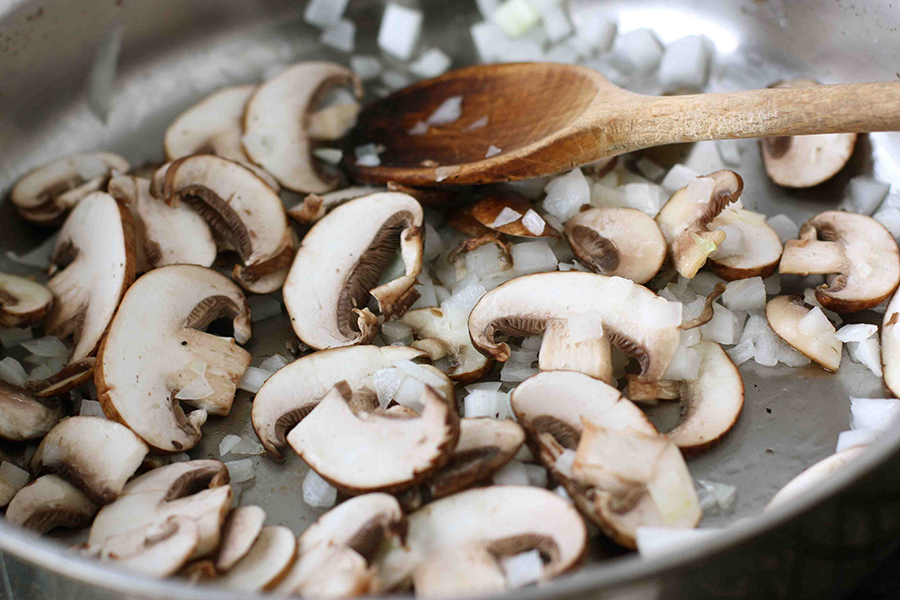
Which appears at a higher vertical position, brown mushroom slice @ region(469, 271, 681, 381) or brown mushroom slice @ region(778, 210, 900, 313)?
brown mushroom slice @ region(469, 271, 681, 381)

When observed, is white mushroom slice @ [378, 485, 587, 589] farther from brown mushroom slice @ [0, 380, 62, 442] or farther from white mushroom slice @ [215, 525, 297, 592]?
brown mushroom slice @ [0, 380, 62, 442]

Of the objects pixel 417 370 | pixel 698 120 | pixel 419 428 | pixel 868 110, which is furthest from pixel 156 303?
pixel 868 110

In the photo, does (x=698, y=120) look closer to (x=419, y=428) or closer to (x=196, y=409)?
(x=419, y=428)

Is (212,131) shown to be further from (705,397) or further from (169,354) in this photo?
(705,397)

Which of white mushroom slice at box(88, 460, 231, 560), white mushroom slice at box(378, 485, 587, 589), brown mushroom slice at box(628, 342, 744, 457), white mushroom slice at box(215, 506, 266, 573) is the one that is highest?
white mushroom slice at box(88, 460, 231, 560)

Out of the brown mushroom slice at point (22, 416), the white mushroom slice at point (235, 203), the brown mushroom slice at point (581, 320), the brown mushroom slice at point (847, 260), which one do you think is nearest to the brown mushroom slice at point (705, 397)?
the brown mushroom slice at point (581, 320)

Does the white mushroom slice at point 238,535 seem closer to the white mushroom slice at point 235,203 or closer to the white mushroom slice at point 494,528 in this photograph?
the white mushroom slice at point 494,528

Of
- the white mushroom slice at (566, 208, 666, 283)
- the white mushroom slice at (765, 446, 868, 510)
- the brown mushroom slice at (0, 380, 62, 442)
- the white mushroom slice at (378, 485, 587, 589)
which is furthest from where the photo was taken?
the white mushroom slice at (566, 208, 666, 283)

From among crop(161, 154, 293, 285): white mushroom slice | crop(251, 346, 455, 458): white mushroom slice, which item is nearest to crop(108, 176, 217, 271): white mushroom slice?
crop(161, 154, 293, 285): white mushroom slice
